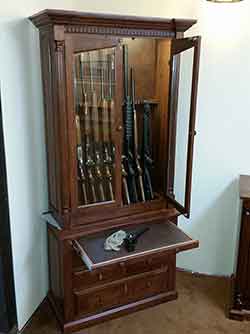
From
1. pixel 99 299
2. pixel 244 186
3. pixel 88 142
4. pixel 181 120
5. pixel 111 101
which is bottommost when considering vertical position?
pixel 99 299

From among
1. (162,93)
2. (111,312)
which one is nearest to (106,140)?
(162,93)

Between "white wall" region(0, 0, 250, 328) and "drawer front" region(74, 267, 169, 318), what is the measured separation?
341mm

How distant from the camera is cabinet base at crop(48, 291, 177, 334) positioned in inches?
86.4

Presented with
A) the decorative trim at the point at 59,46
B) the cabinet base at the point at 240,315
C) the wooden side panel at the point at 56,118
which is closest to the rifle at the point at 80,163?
the wooden side panel at the point at 56,118

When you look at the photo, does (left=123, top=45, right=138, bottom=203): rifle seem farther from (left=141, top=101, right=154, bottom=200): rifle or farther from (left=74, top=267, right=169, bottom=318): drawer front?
(left=74, top=267, right=169, bottom=318): drawer front

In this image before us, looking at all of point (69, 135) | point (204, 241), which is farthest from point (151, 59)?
point (204, 241)

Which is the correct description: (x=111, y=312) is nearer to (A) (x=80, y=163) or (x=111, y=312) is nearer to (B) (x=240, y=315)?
(B) (x=240, y=315)

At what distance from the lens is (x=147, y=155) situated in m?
2.37

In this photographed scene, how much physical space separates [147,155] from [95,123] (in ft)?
1.43

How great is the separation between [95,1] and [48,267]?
5.72ft

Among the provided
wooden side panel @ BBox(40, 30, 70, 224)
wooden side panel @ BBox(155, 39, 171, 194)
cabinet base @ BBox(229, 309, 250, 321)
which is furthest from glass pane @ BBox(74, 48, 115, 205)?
cabinet base @ BBox(229, 309, 250, 321)

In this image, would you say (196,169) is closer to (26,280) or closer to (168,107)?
(168,107)

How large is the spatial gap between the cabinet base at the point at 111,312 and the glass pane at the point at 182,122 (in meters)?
0.65

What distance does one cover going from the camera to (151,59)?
7.68 feet
